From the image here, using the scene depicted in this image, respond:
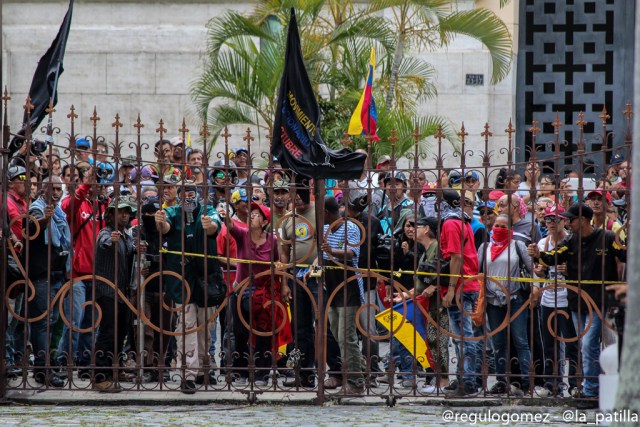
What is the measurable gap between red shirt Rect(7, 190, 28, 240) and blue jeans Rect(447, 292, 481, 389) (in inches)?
160

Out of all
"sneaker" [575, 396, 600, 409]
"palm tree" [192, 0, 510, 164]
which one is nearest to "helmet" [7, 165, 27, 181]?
"sneaker" [575, 396, 600, 409]

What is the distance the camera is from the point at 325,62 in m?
18.9

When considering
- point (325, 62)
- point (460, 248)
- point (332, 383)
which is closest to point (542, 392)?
point (460, 248)

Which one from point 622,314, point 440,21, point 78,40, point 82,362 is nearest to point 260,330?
point 82,362

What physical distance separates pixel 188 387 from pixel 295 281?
1424 mm

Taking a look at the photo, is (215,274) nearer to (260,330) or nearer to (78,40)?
(260,330)

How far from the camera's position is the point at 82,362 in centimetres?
1295

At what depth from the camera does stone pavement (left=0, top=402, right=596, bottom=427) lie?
35.2ft

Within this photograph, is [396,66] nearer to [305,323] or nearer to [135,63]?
[135,63]

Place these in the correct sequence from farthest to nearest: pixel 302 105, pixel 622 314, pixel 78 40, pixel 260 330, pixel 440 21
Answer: pixel 78 40
pixel 440 21
pixel 260 330
pixel 302 105
pixel 622 314

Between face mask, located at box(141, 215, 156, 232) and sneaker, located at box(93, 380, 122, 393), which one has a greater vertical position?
face mask, located at box(141, 215, 156, 232)

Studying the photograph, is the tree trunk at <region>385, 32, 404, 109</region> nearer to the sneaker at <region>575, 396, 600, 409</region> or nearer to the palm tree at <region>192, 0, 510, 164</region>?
the palm tree at <region>192, 0, 510, 164</region>

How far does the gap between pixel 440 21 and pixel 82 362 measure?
783cm

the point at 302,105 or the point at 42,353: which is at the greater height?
the point at 302,105
